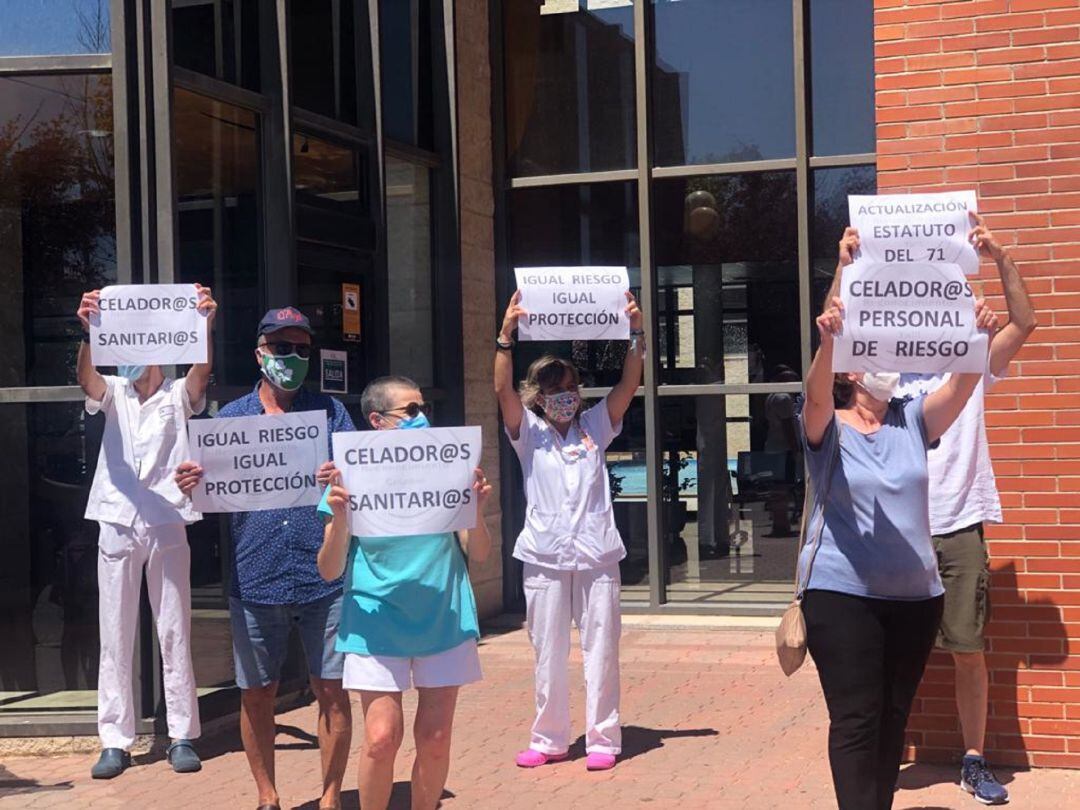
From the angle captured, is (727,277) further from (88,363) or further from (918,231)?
(918,231)

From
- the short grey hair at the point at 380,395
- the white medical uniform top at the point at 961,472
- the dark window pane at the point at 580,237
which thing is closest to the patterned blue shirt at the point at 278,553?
the short grey hair at the point at 380,395

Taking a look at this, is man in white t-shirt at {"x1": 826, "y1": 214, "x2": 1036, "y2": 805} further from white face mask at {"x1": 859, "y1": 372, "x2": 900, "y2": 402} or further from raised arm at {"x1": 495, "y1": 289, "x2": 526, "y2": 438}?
raised arm at {"x1": 495, "y1": 289, "x2": 526, "y2": 438}

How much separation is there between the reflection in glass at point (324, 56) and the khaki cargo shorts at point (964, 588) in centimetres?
481

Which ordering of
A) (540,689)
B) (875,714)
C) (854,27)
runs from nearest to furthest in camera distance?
(875,714)
(540,689)
(854,27)

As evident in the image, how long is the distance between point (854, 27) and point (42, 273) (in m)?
5.88

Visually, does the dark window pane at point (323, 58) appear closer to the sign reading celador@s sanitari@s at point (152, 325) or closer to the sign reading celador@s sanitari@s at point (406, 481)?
the sign reading celador@s sanitari@s at point (152, 325)

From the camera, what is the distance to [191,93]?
307 inches

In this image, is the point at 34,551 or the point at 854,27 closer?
the point at 34,551

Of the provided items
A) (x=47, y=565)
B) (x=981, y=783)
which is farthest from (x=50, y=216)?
(x=981, y=783)

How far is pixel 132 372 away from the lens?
7.05m

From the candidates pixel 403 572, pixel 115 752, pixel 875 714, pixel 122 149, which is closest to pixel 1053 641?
pixel 875 714

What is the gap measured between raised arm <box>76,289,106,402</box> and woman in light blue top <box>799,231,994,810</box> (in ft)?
11.1

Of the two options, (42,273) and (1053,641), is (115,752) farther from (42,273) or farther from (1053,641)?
(1053,641)

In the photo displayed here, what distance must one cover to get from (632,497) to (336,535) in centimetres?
597
